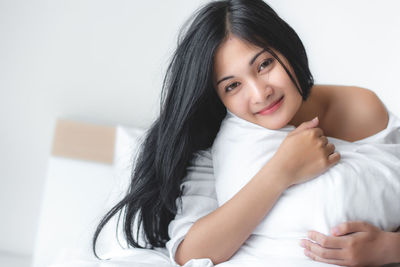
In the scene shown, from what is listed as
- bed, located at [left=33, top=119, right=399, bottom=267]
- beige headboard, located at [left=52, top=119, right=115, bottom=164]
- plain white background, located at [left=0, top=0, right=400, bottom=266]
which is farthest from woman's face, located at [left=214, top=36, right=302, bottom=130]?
beige headboard, located at [left=52, top=119, right=115, bottom=164]

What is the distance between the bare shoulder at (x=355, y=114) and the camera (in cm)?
139

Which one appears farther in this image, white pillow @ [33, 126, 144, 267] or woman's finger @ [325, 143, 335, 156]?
white pillow @ [33, 126, 144, 267]

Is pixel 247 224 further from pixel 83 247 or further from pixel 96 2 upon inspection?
pixel 96 2

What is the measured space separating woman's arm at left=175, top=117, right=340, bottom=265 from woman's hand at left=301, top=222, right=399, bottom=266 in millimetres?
122

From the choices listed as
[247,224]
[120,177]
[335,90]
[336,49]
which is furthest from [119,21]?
[247,224]

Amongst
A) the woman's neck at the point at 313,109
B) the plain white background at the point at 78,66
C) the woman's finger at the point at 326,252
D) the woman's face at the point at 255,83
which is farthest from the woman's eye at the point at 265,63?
the plain white background at the point at 78,66

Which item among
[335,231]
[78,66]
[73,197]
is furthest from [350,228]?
[78,66]

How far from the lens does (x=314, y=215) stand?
1.09 metres

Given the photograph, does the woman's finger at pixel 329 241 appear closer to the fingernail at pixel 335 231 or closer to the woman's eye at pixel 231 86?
the fingernail at pixel 335 231

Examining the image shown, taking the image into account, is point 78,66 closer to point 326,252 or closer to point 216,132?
point 216,132

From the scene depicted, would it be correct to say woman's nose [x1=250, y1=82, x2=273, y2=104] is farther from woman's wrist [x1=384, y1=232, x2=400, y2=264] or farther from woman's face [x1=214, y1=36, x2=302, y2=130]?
woman's wrist [x1=384, y1=232, x2=400, y2=264]

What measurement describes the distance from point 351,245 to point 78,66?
1.56 m

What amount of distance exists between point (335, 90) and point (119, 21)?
1.14m

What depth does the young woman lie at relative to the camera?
112 centimetres
